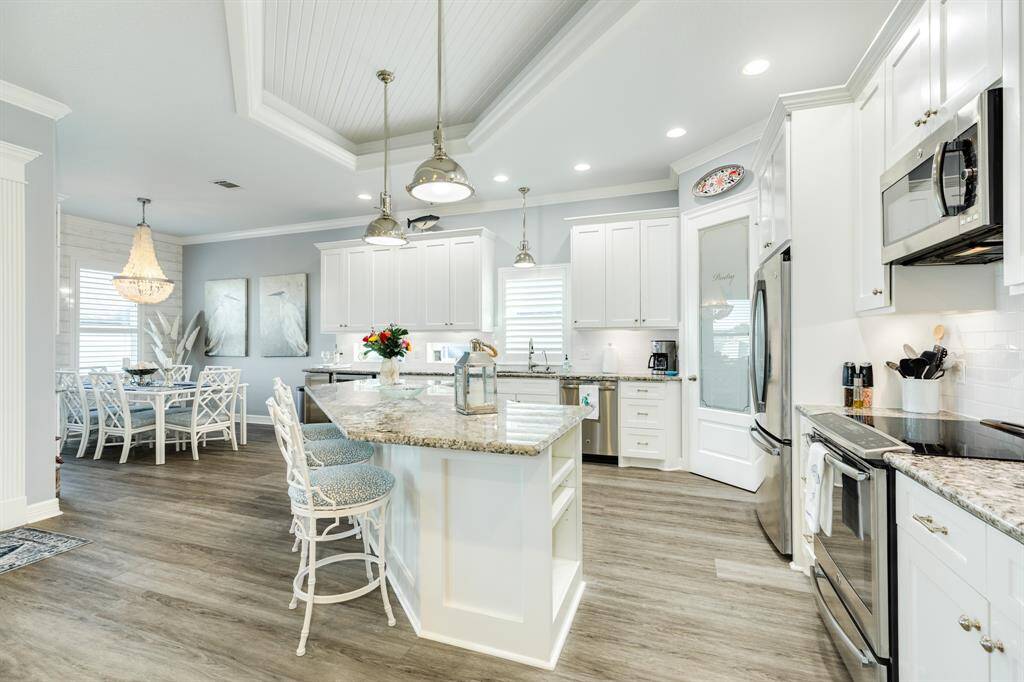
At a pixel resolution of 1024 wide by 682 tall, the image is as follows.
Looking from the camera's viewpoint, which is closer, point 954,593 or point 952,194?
point 954,593

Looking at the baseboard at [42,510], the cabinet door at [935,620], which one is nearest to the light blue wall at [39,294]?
the baseboard at [42,510]

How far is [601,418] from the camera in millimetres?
4730

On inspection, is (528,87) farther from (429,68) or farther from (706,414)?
(706,414)

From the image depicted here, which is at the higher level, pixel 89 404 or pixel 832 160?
pixel 832 160

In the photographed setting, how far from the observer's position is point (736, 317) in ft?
13.1

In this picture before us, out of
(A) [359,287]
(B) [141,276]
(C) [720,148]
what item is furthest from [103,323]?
(C) [720,148]

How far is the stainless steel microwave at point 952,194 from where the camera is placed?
1.42m

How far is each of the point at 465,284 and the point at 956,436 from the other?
4.53m

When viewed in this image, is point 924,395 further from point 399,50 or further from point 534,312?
point 534,312

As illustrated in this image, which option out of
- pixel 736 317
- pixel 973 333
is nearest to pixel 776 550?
pixel 973 333

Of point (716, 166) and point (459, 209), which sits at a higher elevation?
point (459, 209)

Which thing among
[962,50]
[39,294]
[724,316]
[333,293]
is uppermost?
[962,50]

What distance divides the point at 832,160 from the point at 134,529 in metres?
4.90

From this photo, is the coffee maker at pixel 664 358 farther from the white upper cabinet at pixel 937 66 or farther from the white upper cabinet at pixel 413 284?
the white upper cabinet at pixel 937 66
